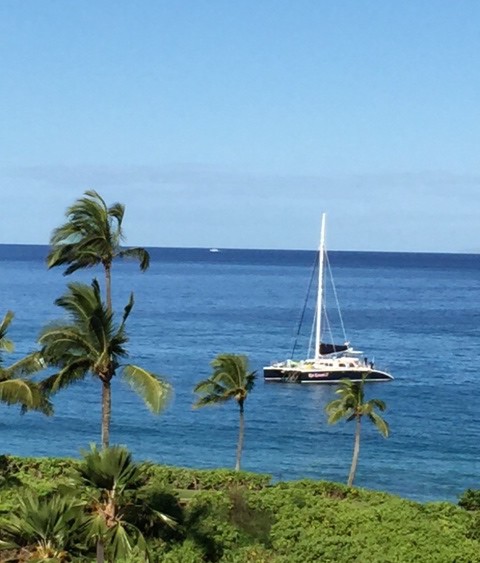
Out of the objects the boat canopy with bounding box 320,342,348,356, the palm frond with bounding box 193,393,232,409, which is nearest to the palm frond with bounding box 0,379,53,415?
Result: the palm frond with bounding box 193,393,232,409

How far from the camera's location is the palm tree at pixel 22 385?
22.6 m

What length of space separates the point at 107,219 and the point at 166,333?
7867 centimetres

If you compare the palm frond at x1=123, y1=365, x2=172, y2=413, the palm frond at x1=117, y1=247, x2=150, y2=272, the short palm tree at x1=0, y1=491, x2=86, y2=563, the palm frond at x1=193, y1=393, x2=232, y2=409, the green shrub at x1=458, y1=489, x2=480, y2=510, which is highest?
the palm frond at x1=117, y1=247, x2=150, y2=272

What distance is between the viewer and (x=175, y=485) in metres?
28.6

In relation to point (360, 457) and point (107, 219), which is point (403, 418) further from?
point (107, 219)

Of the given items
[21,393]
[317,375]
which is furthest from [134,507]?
[317,375]

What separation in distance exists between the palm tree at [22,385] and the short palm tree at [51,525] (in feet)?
17.5

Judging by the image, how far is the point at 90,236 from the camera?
2470 cm

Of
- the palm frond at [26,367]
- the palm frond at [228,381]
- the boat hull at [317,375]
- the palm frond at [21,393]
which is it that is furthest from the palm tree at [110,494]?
the boat hull at [317,375]

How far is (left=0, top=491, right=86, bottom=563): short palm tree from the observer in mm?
16719

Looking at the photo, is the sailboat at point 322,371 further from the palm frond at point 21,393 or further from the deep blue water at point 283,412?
the palm frond at point 21,393

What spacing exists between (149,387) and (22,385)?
338 cm

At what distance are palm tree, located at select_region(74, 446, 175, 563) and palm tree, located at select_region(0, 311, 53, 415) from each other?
4642 millimetres

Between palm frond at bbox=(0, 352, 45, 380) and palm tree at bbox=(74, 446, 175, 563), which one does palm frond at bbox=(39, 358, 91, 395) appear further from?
palm tree at bbox=(74, 446, 175, 563)
